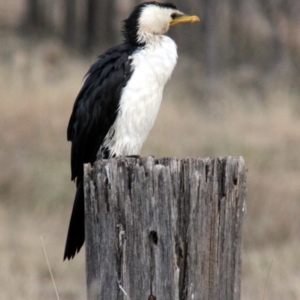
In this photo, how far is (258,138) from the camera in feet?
35.6

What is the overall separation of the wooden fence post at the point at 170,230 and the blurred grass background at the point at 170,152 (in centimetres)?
360

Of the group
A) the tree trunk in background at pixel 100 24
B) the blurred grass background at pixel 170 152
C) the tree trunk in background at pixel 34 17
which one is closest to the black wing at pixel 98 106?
the blurred grass background at pixel 170 152

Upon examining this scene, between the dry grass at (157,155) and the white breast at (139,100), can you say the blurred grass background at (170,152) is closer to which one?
the dry grass at (157,155)

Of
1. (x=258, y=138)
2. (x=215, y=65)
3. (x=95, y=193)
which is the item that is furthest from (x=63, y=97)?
(x=95, y=193)

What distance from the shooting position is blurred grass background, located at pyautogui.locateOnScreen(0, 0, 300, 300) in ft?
23.8

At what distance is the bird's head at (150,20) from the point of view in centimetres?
455

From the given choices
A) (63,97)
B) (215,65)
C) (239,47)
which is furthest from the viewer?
(239,47)

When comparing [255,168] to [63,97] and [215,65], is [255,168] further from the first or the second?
[215,65]

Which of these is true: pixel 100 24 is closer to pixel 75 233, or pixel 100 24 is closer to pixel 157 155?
pixel 157 155

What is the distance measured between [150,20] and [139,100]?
0.65 metres

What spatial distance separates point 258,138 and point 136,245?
8540 millimetres

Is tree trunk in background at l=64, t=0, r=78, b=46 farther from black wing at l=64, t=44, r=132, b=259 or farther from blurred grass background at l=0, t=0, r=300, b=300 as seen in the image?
black wing at l=64, t=44, r=132, b=259

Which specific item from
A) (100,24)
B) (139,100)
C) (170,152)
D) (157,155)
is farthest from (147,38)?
(100,24)

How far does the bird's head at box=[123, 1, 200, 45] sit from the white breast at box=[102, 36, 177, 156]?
0.52 ft
